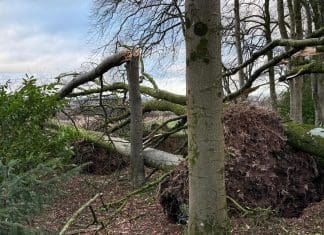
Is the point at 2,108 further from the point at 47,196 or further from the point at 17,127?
the point at 47,196

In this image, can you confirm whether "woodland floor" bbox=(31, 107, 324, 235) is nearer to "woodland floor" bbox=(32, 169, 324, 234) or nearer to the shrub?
"woodland floor" bbox=(32, 169, 324, 234)

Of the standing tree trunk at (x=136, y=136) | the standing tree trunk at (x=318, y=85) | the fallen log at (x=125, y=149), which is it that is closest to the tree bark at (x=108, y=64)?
the standing tree trunk at (x=136, y=136)

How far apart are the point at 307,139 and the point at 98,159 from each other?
15.5ft

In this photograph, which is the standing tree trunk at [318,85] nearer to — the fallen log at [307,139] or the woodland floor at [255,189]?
the fallen log at [307,139]

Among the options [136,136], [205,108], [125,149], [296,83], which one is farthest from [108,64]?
[296,83]

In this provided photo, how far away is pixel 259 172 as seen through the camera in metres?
5.66

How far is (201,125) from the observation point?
399cm

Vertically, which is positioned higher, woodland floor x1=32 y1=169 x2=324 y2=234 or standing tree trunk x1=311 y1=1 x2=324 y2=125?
standing tree trunk x1=311 y1=1 x2=324 y2=125

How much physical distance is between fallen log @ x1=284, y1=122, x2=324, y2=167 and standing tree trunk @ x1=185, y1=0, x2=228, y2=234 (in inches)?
87.6

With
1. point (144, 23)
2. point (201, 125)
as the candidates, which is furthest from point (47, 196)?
point (144, 23)

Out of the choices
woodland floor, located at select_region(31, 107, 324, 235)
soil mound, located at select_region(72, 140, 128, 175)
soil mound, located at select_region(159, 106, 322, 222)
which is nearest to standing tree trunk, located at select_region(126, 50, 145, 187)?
woodland floor, located at select_region(31, 107, 324, 235)

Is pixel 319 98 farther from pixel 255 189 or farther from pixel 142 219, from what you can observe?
pixel 142 219

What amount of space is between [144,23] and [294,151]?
10159mm

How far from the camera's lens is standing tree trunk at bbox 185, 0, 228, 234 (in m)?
3.87
